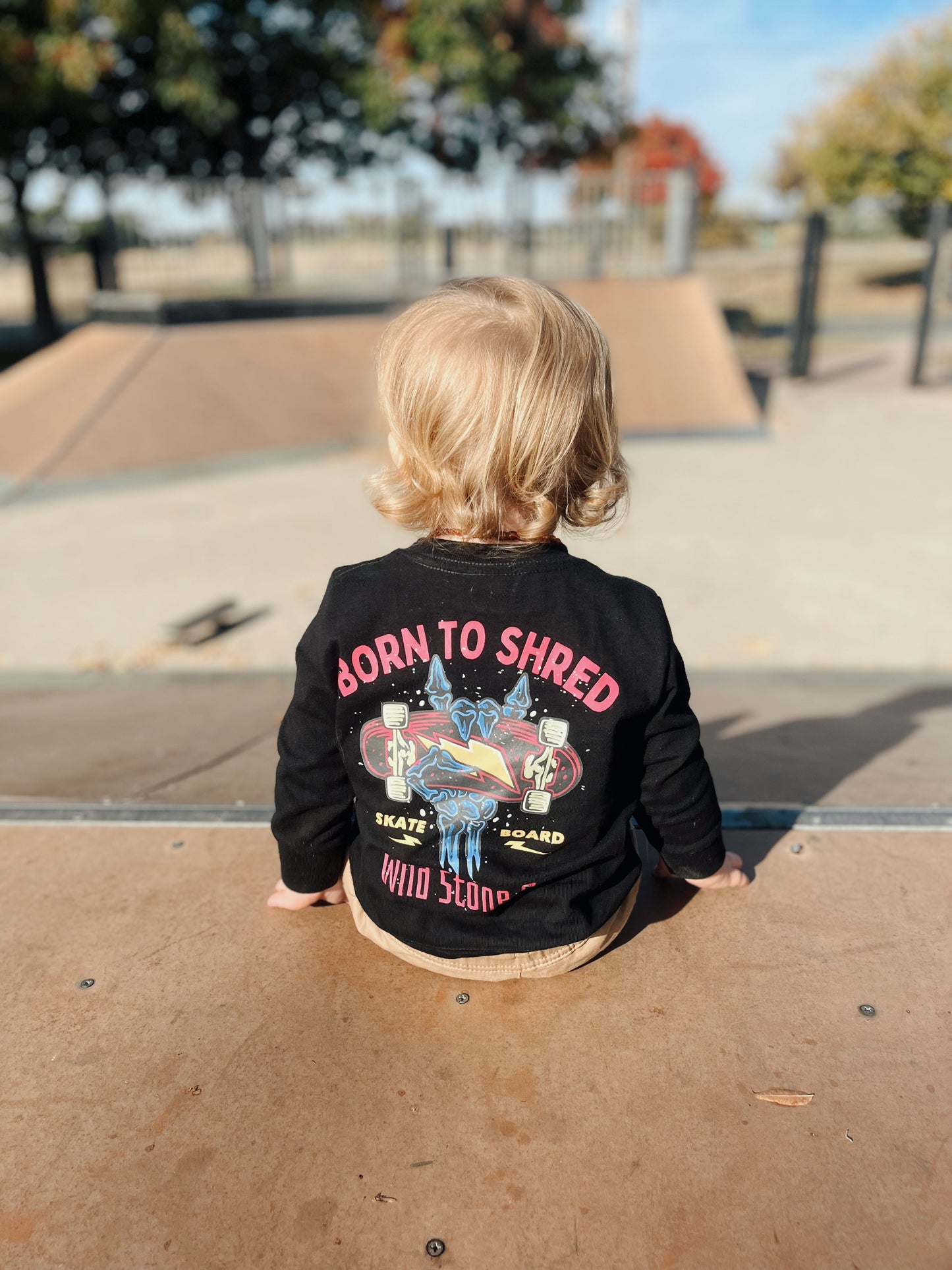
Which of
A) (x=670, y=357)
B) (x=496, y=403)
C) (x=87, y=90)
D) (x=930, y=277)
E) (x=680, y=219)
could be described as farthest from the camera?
(x=87, y=90)

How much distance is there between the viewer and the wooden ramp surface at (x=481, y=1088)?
122 cm

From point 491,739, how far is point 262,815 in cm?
90

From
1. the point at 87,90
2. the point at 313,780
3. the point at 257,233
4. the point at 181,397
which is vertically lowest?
the point at 181,397

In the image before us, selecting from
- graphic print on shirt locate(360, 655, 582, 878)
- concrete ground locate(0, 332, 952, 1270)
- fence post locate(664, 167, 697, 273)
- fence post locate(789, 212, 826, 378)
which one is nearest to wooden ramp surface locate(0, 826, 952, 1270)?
concrete ground locate(0, 332, 952, 1270)

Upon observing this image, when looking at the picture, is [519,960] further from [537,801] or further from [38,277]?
[38,277]

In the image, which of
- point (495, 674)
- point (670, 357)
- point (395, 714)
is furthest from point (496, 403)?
point (670, 357)

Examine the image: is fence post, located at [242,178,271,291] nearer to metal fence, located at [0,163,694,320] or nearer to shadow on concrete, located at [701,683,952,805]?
metal fence, located at [0,163,694,320]

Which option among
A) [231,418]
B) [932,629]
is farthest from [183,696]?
[231,418]

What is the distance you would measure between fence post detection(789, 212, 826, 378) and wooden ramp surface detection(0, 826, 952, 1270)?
11808 millimetres

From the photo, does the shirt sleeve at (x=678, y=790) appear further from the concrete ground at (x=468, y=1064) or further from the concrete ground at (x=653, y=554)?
the concrete ground at (x=653, y=554)

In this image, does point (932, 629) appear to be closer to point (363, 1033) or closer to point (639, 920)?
point (639, 920)

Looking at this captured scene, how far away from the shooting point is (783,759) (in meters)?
2.82

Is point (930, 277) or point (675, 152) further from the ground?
point (675, 152)

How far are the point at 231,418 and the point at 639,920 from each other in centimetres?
793
